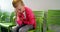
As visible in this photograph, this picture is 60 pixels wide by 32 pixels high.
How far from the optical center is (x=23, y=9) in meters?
2.75

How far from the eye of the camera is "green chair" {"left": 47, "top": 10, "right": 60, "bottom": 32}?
8.38 ft

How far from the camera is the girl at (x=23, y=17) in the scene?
2719mm

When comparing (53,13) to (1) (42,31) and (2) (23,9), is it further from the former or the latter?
(2) (23,9)

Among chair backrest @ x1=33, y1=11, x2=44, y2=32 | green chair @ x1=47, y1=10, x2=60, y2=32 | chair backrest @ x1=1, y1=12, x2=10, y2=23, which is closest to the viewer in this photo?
green chair @ x1=47, y1=10, x2=60, y2=32

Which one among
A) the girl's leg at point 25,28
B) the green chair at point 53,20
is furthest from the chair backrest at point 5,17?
the green chair at point 53,20

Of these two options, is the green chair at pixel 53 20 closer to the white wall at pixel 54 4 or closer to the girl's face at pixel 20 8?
the white wall at pixel 54 4

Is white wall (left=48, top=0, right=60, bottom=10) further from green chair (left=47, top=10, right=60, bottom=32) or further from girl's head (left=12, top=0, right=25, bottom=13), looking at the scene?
girl's head (left=12, top=0, right=25, bottom=13)

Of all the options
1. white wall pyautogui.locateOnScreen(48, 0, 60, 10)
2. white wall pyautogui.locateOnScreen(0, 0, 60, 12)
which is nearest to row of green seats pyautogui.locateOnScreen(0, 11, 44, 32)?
white wall pyautogui.locateOnScreen(0, 0, 60, 12)

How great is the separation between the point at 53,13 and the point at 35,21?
411mm

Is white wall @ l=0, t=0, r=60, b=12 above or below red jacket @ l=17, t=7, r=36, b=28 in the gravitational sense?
above

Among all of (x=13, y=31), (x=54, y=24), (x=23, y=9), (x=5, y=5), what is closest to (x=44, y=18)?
(x=54, y=24)

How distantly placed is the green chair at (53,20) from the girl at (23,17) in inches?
12.6

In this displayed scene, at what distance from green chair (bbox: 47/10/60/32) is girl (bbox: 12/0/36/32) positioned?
0.32 meters

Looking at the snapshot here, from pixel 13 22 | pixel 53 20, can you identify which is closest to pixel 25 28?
pixel 13 22
